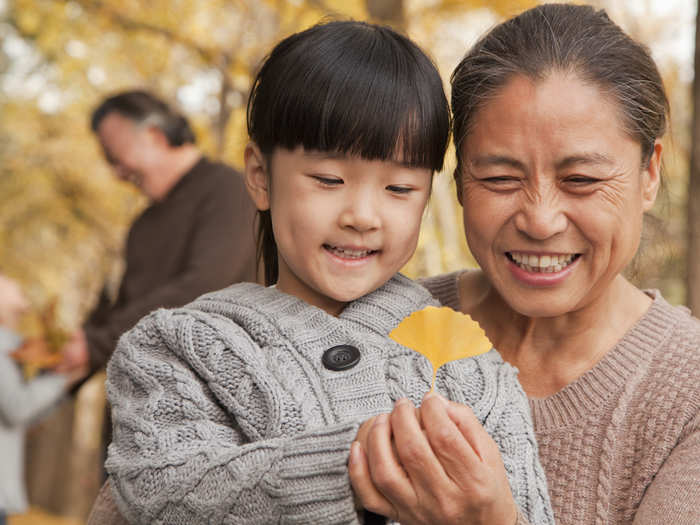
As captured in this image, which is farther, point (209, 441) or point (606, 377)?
point (606, 377)

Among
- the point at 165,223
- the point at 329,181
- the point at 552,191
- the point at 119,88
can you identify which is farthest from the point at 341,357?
the point at 119,88

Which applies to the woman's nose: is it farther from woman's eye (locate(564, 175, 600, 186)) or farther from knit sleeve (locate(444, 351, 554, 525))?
knit sleeve (locate(444, 351, 554, 525))

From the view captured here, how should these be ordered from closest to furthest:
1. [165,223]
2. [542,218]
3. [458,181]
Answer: [542,218], [458,181], [165,223]

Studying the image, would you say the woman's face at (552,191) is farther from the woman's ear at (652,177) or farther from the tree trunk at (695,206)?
the tree trunk at (695,206)

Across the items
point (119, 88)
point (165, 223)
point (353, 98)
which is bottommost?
point (119, 88)

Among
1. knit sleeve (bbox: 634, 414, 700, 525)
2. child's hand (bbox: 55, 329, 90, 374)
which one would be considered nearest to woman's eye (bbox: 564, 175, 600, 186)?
knit sleeve (bbox: 634, 414, 700, 525)

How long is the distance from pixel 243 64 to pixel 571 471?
4.98 meters

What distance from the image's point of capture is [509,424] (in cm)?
167

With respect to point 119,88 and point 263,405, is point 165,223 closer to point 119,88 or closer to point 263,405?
point 263,405

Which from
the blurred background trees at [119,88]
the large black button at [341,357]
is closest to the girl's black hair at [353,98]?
the large black button at [341,357]

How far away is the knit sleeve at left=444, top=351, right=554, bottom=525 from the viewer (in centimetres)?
161

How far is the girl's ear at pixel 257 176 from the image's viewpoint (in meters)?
1.88

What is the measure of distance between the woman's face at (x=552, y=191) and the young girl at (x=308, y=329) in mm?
169

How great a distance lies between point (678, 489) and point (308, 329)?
32.0 inches
